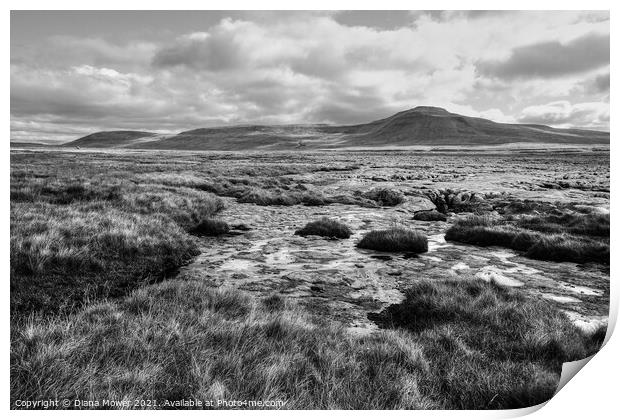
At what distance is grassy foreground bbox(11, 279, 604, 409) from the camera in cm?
306

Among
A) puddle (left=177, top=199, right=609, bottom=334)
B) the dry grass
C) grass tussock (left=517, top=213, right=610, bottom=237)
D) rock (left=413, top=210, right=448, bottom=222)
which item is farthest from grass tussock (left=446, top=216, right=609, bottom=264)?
the dry grass

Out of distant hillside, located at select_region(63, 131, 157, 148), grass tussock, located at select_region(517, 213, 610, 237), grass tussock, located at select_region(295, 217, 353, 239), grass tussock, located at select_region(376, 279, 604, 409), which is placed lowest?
grass tussock, located at select_region(376, 279, 604, 409)

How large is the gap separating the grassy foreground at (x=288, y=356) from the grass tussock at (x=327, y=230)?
175 inches

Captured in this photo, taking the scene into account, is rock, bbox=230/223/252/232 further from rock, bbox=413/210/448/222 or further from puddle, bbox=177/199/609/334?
rock, bbox=413/210/448/222

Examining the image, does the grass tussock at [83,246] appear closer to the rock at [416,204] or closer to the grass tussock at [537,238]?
the grass tussock at [537,238]

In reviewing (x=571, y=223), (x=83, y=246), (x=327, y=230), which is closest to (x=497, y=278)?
(x=571, y=223)

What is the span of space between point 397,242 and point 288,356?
497cm

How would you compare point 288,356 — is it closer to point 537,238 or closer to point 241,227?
point 537,238

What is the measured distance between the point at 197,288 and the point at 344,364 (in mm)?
2683

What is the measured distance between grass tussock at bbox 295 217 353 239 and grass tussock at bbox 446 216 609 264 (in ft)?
8.37

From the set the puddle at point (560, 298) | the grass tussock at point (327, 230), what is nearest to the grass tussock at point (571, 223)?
the puddle at point (560, 298)

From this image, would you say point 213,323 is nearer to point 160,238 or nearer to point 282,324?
point 282,324

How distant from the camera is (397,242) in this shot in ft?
26.2

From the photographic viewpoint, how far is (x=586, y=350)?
4012mm
